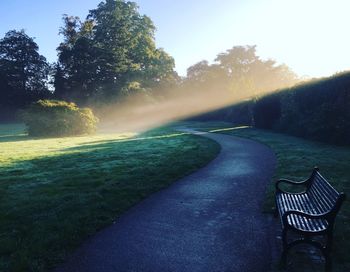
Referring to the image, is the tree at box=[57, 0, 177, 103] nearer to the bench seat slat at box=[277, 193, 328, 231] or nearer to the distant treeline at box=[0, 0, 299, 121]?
the distant treeline at box=[0, 0, 299, 121]

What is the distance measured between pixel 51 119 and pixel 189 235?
22.8 m

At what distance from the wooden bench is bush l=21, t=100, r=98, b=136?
22879 mm

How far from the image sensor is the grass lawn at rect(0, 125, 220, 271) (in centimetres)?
473

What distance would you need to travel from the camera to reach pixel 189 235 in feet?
16.8

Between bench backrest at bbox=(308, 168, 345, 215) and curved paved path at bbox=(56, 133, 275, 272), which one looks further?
curved paved path at bbox=(56, 133, 275, 272)

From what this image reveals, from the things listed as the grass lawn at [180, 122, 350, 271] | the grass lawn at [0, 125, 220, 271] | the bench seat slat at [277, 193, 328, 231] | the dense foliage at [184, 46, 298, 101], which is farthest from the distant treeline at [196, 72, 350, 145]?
the dense foliage at [184, 46, 298, 101]

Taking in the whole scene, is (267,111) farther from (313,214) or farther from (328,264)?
(328,264)

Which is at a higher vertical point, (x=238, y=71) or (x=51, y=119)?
(x=238, y=71)

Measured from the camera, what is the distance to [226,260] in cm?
426

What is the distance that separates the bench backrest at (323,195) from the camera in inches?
149

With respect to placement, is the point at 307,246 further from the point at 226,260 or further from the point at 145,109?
the point at 145,109

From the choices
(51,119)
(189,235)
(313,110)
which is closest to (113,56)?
(51,119)

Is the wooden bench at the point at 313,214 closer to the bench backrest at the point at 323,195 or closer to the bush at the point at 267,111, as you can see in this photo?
the bench backrest at the point at 323,195

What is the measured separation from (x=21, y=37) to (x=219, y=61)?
45838 mm
